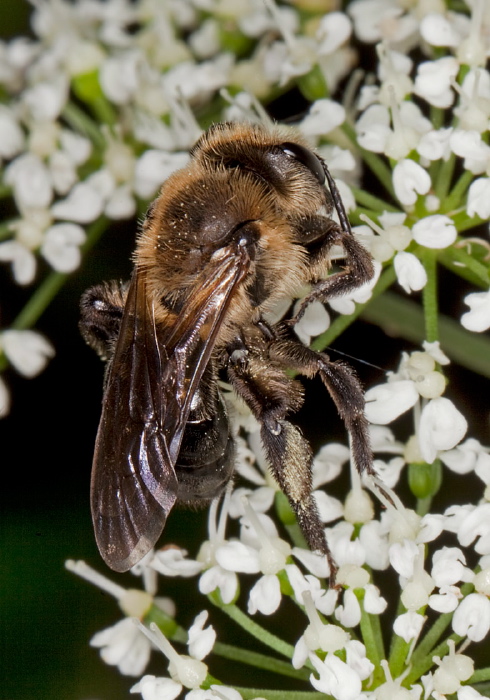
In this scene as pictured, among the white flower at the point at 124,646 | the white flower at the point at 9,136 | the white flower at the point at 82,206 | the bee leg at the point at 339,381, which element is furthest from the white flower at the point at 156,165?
the white flower at the point at 124,646

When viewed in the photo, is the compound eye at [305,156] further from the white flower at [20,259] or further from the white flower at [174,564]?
the white flower at [20,259]

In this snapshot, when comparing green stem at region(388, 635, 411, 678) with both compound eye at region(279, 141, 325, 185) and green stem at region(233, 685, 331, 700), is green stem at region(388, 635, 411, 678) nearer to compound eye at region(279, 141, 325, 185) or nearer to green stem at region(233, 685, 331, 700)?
green stem at region(233, 685, 331, 700)

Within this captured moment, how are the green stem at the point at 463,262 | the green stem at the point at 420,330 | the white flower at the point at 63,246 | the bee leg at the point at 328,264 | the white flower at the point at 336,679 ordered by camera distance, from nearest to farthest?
the white flower at the point at 336,679, the bee leg at the point at 328,264, the green stem at the point at 463,262, the green stem at the point at 420,330, the white flower at the point at 63,246

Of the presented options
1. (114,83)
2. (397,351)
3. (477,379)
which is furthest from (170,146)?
(477,379)

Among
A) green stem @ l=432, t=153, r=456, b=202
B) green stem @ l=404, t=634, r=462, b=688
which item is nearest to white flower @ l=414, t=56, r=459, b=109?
green stem @ l=432, t=153, r=456, b=202

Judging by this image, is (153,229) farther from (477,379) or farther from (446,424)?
(477,379)

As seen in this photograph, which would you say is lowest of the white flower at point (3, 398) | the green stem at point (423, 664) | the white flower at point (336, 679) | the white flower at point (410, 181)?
the green stem at point (423, 664)

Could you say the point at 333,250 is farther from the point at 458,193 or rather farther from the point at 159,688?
the point at 159,688
